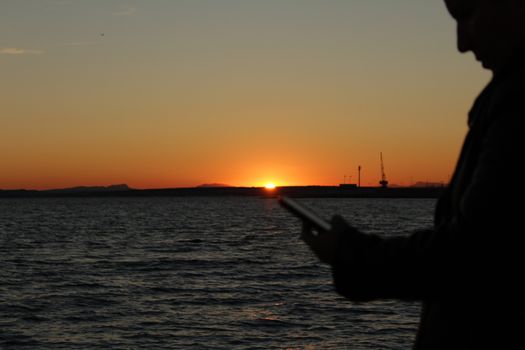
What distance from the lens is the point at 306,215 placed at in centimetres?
201

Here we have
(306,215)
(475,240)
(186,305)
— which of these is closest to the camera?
(475,240)

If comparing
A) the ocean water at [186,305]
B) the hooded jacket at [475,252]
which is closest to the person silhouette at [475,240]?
the hooded jacket at [475,252]

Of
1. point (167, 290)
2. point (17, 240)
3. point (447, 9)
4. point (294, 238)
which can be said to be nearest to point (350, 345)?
point (167, 290)

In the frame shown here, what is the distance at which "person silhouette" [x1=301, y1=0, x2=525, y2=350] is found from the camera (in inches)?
67.6

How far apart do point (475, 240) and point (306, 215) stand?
43 cm

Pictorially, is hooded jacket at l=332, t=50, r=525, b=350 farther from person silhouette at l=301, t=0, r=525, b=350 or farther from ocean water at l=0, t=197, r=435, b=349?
ocean water at l=0, t=197, r=435, b=349

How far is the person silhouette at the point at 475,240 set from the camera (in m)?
1.72

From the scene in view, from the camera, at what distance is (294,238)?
82250 millimetres

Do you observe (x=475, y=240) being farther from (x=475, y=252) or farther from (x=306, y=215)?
(x=306, y=215)

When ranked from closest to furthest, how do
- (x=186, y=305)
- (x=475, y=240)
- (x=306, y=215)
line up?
1. (x=475, y=240)
2. (x=306, y=215)
3. (x=186, y=305)

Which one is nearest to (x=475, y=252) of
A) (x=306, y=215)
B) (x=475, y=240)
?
(x=475, y=240)

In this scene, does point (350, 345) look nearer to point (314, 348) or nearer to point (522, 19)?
point (314, 348)

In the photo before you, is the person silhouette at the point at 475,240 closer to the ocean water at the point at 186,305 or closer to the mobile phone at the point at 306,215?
the mobile phone at the point at 306,215

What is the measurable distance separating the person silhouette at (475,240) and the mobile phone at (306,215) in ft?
0.07
